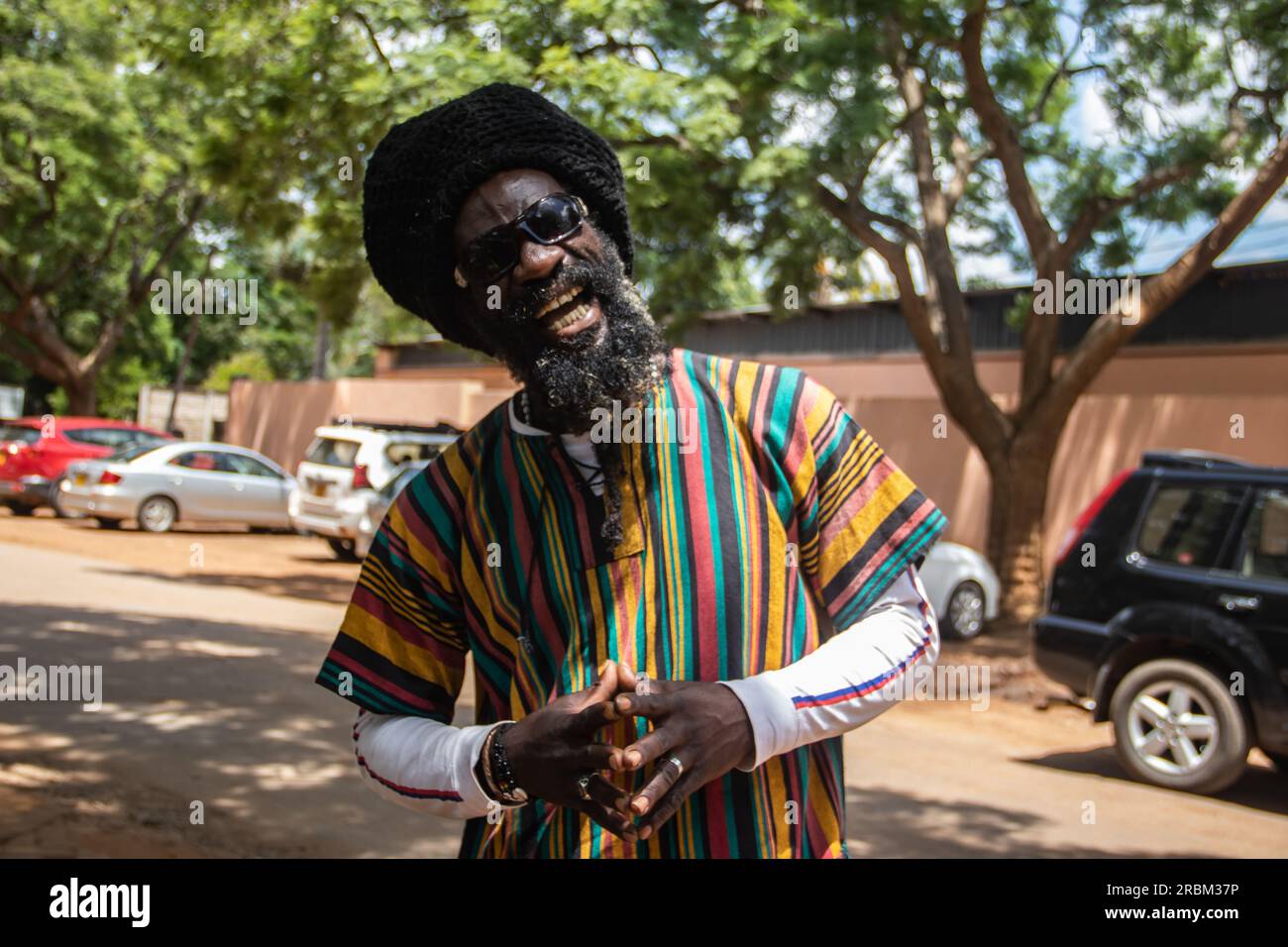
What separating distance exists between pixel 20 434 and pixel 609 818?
2143cm

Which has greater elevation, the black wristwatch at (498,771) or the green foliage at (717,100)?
the green foliage at (717,100)

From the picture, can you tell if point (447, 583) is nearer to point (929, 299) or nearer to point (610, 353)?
point (610, 353)

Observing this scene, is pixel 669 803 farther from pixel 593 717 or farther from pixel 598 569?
pixel 598 569

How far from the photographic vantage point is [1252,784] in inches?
297

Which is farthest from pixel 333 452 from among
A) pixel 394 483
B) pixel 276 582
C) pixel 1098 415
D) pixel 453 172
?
pixel 453 172

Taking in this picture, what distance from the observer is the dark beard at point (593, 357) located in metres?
1.87

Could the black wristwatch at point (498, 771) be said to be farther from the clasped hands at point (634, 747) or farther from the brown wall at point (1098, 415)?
the brown wall at point (1098, 415)

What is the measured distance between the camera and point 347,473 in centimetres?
1750

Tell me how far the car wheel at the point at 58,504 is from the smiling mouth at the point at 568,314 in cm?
1922

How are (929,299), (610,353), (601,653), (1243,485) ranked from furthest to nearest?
(929,299) → (1243,485) → (610,353) → (601,653)

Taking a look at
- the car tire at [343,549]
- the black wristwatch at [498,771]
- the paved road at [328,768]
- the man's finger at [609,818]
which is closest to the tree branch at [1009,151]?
the paved road at [328,768]

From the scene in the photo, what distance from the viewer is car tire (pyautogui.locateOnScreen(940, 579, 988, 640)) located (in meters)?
12.3

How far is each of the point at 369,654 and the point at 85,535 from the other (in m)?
17.7
